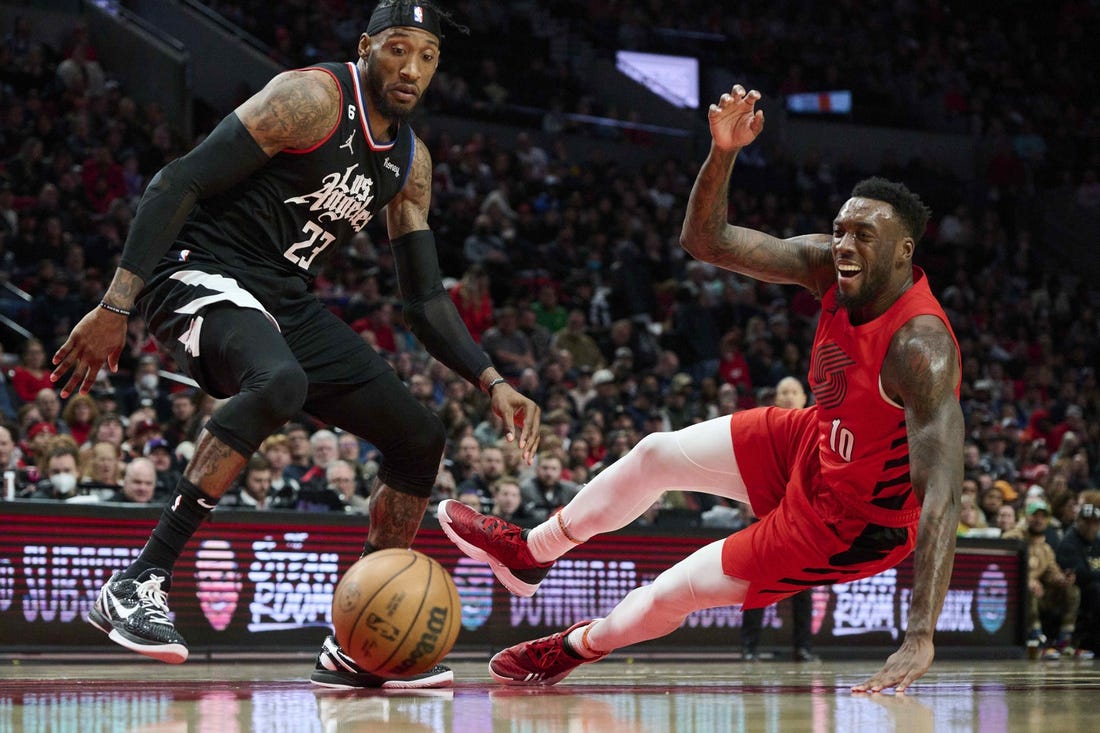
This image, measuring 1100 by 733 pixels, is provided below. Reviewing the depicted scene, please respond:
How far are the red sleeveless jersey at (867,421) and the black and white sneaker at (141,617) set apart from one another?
2.19m

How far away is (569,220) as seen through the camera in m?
17.7

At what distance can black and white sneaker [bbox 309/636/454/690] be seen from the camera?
15.5 feet

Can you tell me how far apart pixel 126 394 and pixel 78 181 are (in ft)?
10.4

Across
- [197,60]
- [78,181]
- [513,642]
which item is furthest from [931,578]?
[197,60]

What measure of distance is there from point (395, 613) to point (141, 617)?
77 centimetres

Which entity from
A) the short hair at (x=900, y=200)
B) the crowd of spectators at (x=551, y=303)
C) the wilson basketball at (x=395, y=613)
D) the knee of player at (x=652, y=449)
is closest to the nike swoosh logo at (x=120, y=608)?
the wilson basketball at (x=395, y=613)

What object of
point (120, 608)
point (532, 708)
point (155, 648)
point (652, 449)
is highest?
point (652, 449)

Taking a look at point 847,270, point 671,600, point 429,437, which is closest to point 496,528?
point 429,437

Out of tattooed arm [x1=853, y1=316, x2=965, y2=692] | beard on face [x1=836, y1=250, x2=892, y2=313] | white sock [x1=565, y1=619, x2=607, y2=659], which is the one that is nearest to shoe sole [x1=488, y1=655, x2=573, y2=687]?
white sock [x1=565, y1=619, x2=607, y2=659]

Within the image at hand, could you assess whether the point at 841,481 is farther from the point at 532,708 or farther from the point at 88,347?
the point at 88,347

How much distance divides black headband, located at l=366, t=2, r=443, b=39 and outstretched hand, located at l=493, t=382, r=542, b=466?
4.35ft

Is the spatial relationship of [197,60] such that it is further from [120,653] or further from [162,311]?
[162,311]

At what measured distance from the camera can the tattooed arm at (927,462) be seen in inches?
162

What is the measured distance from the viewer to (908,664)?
161 inches
